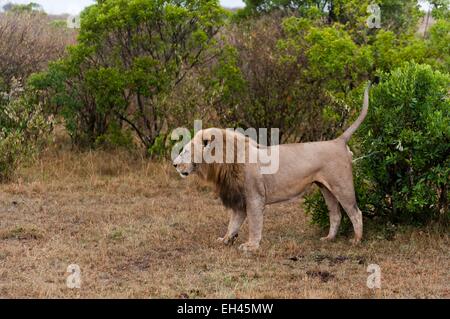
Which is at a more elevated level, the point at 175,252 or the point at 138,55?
the point at 138,55

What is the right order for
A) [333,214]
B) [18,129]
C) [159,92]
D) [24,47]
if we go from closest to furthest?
1. [333,214]
2. [18,129]
3. [159,92]
4. [24,47]

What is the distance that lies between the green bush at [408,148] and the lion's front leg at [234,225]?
1.38 metres

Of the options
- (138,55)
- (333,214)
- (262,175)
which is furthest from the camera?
(138,55)

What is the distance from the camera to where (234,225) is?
7566 millimetres

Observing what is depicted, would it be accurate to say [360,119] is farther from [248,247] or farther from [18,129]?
[18,129]

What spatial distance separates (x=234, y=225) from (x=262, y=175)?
0.62m

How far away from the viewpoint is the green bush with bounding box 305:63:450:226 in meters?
7.51

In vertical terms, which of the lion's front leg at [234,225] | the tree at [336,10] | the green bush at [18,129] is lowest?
the lion's front leg at [234,225]

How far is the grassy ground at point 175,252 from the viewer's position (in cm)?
611

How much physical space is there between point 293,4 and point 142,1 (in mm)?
7637

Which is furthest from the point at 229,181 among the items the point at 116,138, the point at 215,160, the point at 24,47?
the point at 24,47

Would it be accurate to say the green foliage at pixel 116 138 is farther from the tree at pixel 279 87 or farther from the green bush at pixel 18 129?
the tree at pixel 279 87

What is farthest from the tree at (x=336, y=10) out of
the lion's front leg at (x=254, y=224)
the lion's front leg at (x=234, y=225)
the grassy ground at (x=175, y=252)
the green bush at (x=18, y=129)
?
the lion's front leg at (x=254, y=224)
